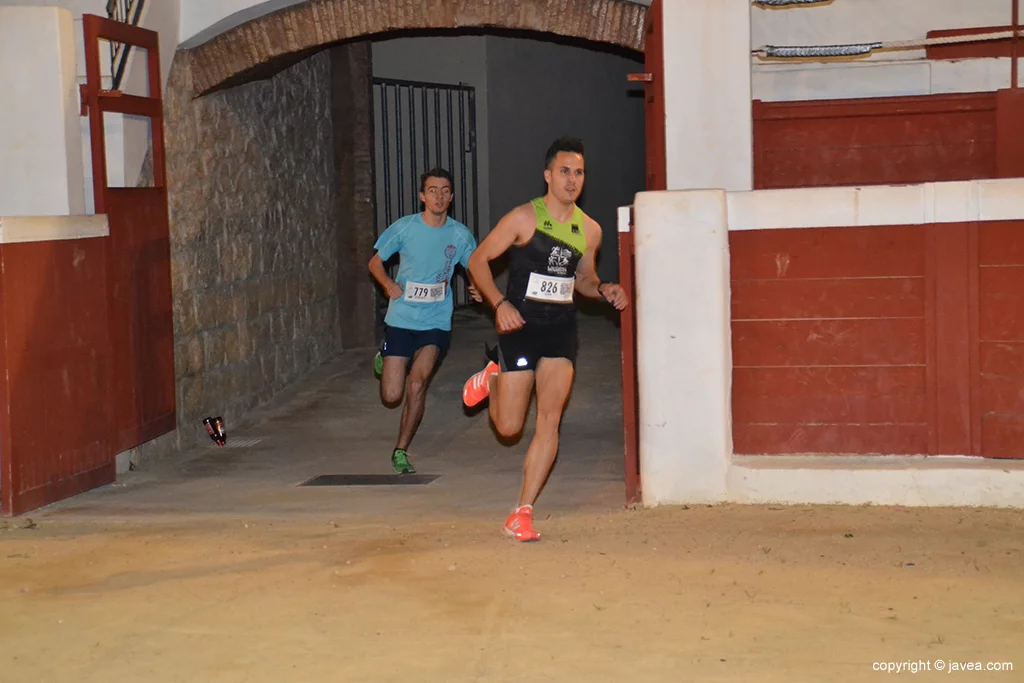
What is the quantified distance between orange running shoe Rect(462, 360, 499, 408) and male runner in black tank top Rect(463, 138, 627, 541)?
0.28 m

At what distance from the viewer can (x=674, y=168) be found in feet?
23.2

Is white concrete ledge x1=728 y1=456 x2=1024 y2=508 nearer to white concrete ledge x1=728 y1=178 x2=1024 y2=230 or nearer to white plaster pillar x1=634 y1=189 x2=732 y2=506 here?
white plaster pillar x1=634 y1=189 x2=732 y2=506

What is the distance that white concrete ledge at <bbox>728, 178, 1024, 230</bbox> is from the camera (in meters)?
6.58

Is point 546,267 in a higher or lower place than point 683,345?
higher

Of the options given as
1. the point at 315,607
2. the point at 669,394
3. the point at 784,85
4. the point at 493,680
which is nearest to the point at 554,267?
the point at 669,394

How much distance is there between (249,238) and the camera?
34.7 ft

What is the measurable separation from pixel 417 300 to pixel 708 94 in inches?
92.1

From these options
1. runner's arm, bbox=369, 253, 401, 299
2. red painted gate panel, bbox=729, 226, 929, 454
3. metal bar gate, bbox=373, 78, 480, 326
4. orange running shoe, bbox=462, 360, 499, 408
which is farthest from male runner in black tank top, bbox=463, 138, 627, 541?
metal bar gate, bbox=373, 78, 480, 326

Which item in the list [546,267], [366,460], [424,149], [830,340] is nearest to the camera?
[546,267]

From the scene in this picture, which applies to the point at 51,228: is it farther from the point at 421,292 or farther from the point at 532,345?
the point at 532,345

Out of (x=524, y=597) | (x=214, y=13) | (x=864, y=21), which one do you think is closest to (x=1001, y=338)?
(x=864, y=21)

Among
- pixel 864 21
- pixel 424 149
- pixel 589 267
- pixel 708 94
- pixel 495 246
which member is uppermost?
pixel 864 21

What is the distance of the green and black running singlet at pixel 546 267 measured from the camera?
6.32 meters

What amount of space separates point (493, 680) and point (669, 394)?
2631mm
